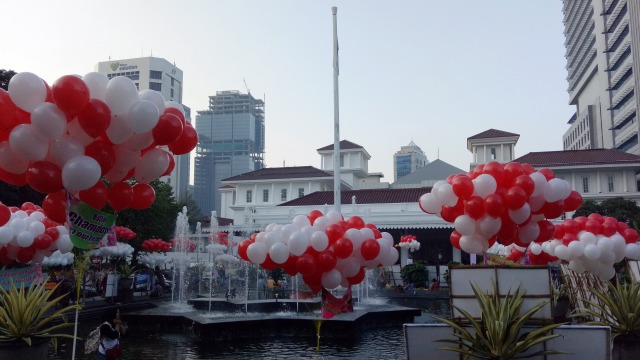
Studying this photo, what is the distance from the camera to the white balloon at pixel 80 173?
6047 mm

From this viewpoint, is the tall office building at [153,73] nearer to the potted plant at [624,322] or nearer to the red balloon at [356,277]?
the red balloon at [356,277]

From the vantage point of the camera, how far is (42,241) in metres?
14.4

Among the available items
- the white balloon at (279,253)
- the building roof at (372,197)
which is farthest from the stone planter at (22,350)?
the building roof at (372,197)

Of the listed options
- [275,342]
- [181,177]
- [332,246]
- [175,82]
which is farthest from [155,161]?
[181,177]

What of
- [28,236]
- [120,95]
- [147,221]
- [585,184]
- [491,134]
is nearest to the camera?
[120,95]

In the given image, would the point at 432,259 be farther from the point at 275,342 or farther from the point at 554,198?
the point at 554,198

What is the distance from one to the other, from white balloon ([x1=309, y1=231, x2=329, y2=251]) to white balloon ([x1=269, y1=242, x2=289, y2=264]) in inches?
21.0

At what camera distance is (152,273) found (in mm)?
30500

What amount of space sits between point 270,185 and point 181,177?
80.7 m

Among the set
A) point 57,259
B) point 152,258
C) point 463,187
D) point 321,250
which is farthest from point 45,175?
point 152,258

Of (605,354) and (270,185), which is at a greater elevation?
(270,185)

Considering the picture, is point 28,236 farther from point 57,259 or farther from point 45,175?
point 45,175

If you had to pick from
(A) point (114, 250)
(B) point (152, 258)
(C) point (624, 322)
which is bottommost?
(C) point (624, 322)

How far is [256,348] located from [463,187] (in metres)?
6.82
